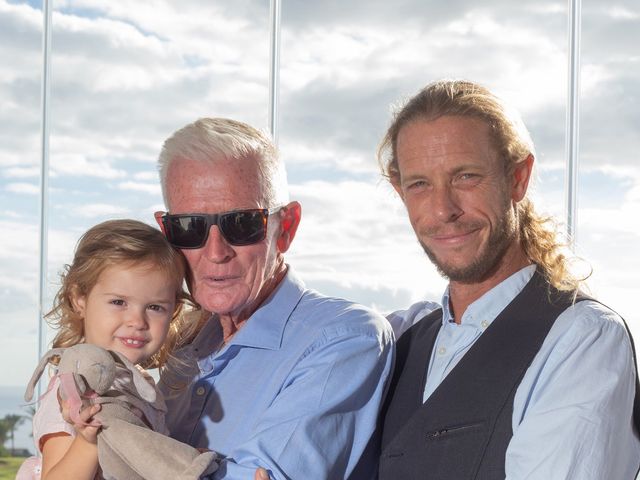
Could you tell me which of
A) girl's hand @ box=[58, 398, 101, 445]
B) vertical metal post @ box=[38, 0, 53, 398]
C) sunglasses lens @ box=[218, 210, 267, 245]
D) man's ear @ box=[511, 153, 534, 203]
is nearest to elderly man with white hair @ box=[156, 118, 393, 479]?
sunglasses lens @ box=[218, 210, 267, 245]

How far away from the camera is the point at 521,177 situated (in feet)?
5.78

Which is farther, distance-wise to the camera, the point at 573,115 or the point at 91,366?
the point at 573,115

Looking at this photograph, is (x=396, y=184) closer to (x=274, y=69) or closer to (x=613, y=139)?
(x=274, y=69)

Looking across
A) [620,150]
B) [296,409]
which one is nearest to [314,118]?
[620,150]

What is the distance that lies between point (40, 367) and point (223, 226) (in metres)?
0.42

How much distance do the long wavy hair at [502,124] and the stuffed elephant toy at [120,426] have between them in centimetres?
73

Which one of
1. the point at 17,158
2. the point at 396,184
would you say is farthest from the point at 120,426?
the point at 17,158

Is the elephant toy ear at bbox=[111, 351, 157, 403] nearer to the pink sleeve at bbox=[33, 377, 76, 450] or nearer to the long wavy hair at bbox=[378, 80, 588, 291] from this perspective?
the pink sleeve at bbox=[33, 377, 76, 450]

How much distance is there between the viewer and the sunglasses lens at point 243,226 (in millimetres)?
1690

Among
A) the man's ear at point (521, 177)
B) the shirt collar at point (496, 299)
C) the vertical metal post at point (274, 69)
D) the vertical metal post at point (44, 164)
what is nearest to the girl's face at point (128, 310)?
the shirt collar at point (496, 299)

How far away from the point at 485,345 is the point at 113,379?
0.64 metres

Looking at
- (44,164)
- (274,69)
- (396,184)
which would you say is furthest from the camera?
(44,164)

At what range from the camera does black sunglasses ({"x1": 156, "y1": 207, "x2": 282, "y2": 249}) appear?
169 centimetres

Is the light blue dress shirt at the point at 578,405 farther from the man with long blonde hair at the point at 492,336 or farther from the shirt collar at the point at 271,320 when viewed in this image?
the shirt collar at the point at 271,320
